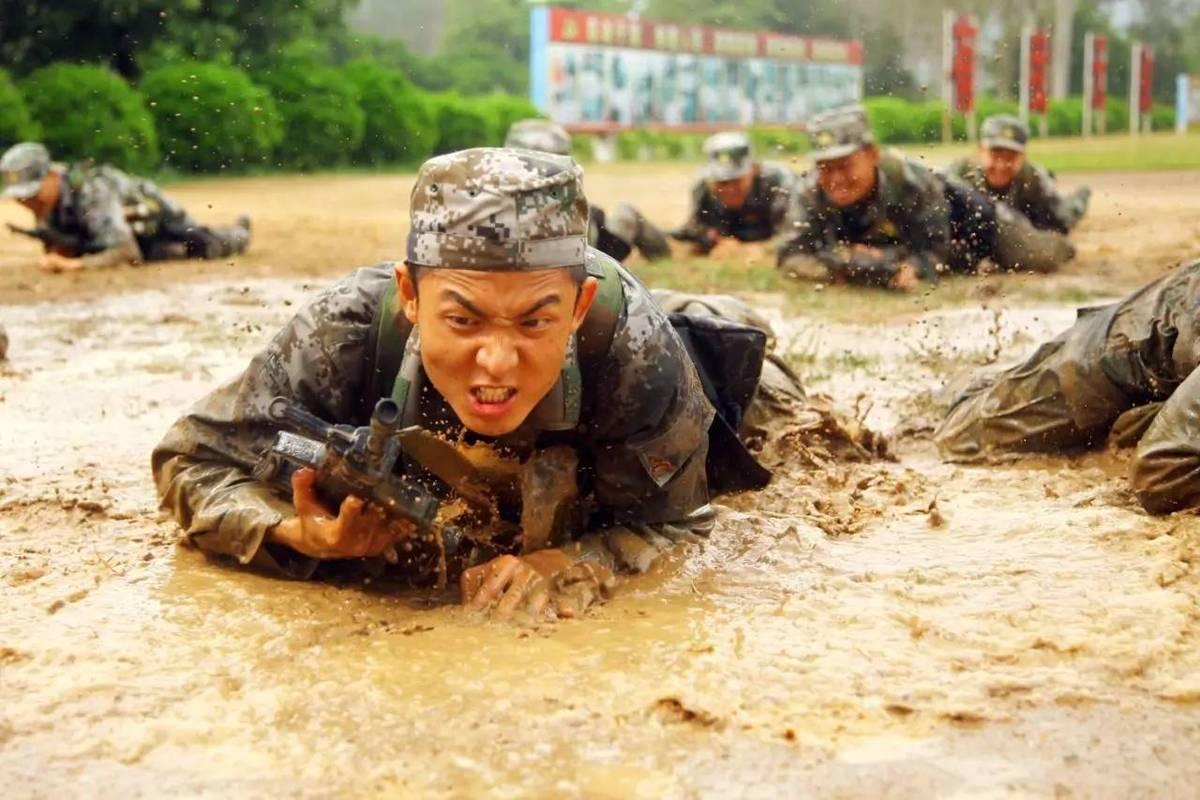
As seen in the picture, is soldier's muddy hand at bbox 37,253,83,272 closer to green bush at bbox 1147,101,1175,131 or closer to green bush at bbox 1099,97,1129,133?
green bush at bbox 1147,101,1175,131

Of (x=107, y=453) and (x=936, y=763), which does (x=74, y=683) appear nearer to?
(x=936, y=763)

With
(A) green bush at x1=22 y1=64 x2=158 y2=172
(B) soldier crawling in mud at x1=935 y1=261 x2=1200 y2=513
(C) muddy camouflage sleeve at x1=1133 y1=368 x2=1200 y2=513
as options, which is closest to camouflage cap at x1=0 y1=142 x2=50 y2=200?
(B) soldier crawling in mud at x1=935 y1=261 x2=1200 y2=513

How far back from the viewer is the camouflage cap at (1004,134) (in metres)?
11.7

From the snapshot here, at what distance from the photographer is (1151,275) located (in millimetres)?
10422

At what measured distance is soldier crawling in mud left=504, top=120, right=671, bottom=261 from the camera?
10.5 metres

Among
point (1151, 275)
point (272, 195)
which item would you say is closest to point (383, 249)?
point (1151, 275)

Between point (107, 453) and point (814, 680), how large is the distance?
125 inches

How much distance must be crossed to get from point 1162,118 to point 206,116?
1931 centimetres

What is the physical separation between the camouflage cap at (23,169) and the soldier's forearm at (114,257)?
62 cm

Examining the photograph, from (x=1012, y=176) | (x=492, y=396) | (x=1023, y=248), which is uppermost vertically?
(x=1012, y=176)

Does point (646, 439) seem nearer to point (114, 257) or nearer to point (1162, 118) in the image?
point (114, 257)

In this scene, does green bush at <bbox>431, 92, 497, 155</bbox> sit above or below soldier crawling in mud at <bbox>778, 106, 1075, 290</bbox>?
above

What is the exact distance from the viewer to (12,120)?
20.0 m

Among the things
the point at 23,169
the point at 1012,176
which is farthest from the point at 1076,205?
the point at 23,169
